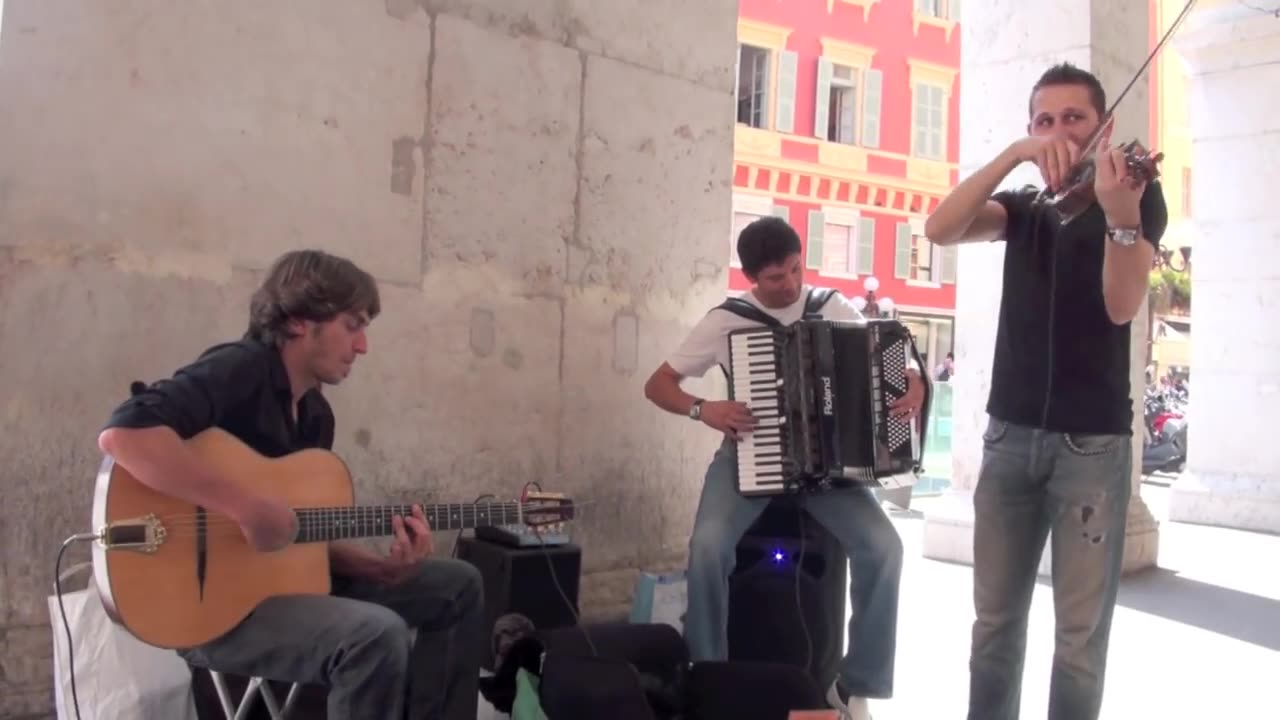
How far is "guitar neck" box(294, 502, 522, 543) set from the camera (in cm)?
232

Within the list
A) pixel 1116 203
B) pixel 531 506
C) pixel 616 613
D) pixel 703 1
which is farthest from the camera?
pixel 703 1

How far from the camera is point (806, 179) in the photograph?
70.7 ft

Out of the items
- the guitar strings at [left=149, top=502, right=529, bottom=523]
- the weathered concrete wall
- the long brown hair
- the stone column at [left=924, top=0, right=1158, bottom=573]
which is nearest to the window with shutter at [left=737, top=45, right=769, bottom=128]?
the stone column at [left=924, top=0, right=1158, bottom=573]

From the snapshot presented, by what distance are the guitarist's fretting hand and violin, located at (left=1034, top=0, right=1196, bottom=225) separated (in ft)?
5.58

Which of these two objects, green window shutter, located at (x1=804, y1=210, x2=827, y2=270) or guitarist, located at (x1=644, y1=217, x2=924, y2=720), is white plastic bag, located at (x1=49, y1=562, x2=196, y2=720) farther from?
green window shutter, located at (x1=804, y1=210, x2=827, y2=270)

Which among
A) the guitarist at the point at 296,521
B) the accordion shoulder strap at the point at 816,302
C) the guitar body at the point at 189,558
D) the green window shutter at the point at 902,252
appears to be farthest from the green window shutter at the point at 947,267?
the guitar body at the point at 189,558

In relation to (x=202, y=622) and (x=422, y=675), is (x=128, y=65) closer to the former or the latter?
(x=202, y=622)

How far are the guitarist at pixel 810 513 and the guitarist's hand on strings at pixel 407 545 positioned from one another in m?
0.94

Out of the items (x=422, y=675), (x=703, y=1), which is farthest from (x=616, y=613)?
(x=703, y=1)

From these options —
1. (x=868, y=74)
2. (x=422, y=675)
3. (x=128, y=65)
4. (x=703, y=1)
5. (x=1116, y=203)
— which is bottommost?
(x=422, y=675)

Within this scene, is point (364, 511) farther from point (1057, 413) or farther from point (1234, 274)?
point (1234, 274)

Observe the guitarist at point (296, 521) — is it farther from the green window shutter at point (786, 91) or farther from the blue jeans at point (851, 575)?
the green window shutter at point (786, 91)

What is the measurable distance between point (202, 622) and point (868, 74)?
22.0 m

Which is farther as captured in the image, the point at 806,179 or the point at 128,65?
the point at 806,179
